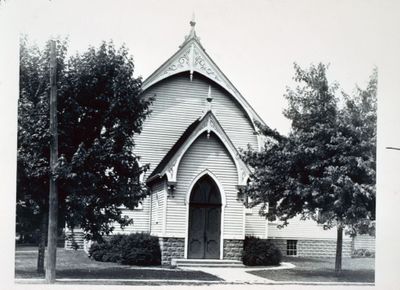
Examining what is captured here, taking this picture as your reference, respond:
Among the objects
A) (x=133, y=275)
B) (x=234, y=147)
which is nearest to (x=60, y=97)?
(x=133, y=275)

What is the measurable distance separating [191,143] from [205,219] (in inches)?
89.1

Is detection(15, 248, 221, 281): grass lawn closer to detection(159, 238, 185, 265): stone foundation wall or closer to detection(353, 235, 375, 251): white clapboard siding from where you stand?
detection(159, 238, 185, 265): stone foundation wall

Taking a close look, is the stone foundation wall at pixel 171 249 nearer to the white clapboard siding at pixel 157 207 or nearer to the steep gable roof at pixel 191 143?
the white clapboard siding at pixel 157 207

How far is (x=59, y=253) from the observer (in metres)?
13.4

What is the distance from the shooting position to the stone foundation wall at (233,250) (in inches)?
639

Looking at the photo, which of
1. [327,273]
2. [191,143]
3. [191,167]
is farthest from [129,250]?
[327,273]

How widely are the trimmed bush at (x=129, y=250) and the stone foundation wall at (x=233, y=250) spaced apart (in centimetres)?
191

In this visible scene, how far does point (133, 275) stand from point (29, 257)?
2.45 metres

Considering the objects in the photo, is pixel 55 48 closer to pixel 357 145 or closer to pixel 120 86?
pixel 120 86

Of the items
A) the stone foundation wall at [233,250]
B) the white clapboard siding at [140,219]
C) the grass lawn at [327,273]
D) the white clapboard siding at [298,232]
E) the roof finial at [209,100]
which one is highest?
the roof finial at [209,100]

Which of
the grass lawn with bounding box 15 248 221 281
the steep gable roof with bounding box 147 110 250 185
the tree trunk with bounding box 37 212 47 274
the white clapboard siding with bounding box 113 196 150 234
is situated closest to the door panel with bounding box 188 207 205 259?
the steep gable roof with bounding box 147 110 250 185

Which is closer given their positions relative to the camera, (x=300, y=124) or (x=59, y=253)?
(x=59, y=253)

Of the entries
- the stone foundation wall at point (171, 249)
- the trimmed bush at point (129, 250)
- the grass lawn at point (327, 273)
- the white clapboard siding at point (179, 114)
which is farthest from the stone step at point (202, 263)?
the white clapboard siding at point (179, 114)

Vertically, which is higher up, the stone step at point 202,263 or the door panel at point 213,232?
the door panel at point 213,232
